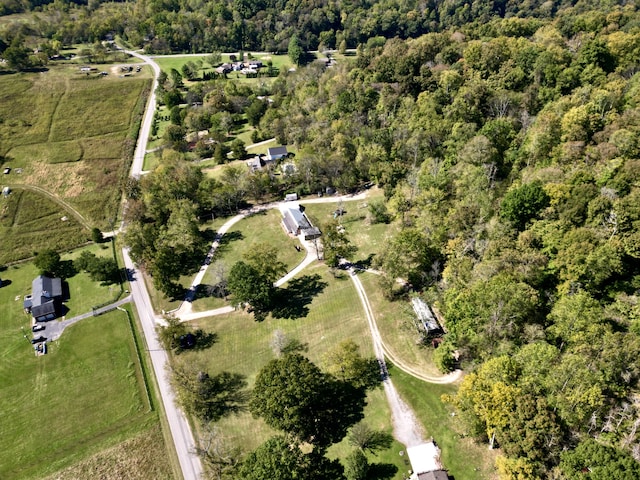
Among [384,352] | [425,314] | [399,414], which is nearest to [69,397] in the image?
[384,352]

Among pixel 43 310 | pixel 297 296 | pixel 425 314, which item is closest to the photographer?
pixel 425 314

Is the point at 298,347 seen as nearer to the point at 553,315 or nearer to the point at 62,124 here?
the point at 553,315

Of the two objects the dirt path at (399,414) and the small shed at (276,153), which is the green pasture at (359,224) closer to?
the dirt path at (399,414)

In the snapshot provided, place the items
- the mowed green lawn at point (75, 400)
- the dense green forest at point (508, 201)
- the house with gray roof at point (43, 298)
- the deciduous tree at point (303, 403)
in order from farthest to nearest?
1. the house with gray roof at point (43, 298)
2. the mowed green lawn at point (75, 400)
3. the deciduous tree at point (303, 403)
4. the dense green forest at point (508, 201)

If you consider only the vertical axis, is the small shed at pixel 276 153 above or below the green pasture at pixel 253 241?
above

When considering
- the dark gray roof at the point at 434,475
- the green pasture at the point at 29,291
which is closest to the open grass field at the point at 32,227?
the green pasture at the point at 29,291

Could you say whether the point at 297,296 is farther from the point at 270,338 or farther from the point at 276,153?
the point at 276,153
